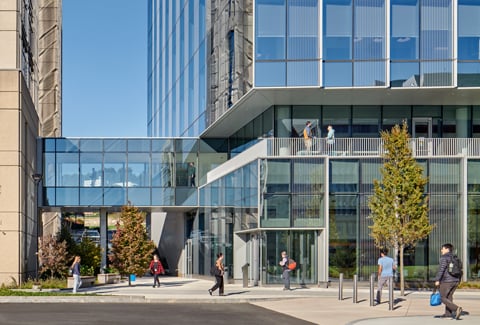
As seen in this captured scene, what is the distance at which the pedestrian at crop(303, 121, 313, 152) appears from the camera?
38.0 m

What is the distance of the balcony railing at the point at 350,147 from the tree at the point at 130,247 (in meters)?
6.93

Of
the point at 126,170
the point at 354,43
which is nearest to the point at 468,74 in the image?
the point at 354,43

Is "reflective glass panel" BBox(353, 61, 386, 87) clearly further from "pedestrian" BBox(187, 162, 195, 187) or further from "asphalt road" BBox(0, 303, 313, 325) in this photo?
"pedestrian" BBox(187, 162, 195, 187)

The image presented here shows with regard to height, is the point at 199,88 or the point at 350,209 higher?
the point at 199,88

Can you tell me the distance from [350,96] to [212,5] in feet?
35.6

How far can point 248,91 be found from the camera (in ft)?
127

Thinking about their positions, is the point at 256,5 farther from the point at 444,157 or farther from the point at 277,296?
the point at 277,296

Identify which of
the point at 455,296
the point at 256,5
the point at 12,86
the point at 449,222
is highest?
the point at 256,5

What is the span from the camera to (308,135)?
39.9 m

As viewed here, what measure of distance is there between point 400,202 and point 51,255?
598 inches

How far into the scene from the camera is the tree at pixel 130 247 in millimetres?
38344

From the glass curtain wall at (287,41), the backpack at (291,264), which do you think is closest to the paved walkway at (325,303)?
the backpack at (291,264)

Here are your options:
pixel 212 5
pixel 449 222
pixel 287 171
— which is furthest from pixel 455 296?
pixel 212 5

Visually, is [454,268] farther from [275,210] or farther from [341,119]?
[341,119]
